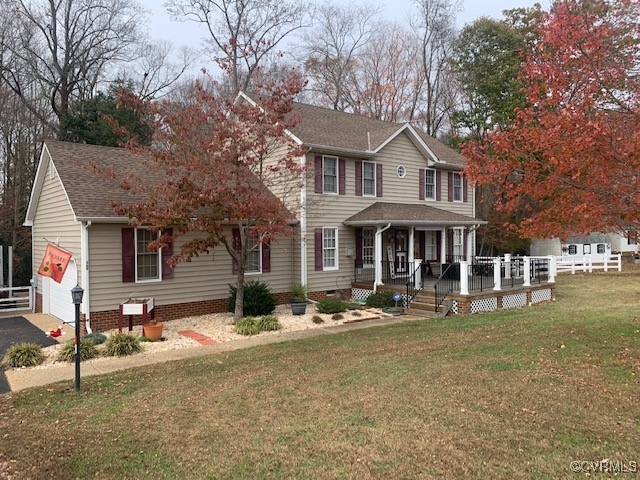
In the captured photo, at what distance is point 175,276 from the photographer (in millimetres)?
13336

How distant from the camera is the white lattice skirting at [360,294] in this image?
1662 centimetres

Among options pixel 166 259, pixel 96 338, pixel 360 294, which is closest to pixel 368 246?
pixel 360 294

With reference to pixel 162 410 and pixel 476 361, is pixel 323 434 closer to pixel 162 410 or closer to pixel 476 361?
pixel 162 410

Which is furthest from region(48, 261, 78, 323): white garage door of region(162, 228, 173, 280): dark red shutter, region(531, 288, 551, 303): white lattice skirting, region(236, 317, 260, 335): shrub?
region(531, 288, 551, 303): white lattice skirting

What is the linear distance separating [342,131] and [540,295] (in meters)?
9.69

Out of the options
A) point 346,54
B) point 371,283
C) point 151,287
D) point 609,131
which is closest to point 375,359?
point 609,131

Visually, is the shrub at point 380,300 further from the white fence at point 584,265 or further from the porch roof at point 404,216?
the white fence at point 584,265

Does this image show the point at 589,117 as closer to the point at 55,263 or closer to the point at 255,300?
the point at 255,300

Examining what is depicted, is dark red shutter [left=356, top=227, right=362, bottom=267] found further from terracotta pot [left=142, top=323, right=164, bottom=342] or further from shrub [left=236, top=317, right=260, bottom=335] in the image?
terracotta pot [left=142, top=323, right=164, bottom=342]

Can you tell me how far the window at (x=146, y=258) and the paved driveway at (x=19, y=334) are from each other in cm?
267

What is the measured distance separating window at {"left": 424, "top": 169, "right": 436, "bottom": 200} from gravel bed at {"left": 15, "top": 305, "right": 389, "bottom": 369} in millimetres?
7314

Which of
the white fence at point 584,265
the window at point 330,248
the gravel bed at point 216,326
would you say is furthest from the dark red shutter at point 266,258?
the white fence at point 584,265

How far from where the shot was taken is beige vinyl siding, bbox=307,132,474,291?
16.2 m

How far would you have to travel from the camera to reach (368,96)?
113 feet
